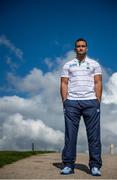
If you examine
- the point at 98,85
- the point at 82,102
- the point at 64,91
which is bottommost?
the point at 82,102

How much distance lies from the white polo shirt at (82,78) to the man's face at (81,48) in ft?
0.64

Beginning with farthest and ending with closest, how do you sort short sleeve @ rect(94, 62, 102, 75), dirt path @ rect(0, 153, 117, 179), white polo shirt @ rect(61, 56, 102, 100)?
short sleeve @ rect(94, 62, 102, 75), white polo shirt @ rect(61, 56, 102, 100), dirt path @ rect(0, 153, 117, 179)

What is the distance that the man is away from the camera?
352 inches

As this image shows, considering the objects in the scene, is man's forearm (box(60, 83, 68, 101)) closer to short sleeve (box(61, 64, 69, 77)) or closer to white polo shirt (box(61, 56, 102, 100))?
white polo shirt (box(61, 56, 102, 100))

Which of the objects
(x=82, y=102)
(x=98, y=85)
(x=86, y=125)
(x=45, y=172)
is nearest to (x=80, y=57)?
(x=98, y=85)

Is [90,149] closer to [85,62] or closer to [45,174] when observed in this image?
[45,174]

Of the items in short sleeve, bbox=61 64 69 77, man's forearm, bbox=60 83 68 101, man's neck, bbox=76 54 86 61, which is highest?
man's neck, bbox=76 54 86 61

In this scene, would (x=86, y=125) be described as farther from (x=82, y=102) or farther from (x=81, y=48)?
(x=81, y=48)

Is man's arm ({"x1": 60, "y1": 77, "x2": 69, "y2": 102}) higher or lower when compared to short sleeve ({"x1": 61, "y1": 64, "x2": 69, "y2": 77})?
lower

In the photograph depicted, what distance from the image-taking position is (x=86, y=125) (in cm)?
905

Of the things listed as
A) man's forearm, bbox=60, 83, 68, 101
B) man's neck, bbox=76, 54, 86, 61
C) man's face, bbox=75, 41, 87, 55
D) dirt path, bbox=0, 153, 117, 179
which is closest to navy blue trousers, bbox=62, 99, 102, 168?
man's forearm, bbox=60, 83, 68, 101

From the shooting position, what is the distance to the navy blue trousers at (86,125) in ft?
29.4

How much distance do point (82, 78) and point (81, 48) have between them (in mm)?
601

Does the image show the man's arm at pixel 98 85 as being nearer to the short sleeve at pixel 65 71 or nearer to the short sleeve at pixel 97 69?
the short sleeve at pixel 97 69
